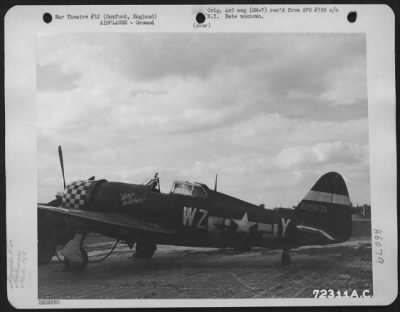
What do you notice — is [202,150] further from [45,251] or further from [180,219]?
[45,251]

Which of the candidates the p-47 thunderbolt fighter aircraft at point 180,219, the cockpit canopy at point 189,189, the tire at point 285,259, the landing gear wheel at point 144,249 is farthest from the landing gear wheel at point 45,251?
the tire at point 285,259

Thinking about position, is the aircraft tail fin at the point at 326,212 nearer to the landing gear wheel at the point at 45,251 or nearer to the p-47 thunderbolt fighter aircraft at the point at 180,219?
the p-47 thunderbolt fighter aircraft at the point at 180,219

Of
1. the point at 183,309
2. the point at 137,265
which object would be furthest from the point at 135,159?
the point at 183,309

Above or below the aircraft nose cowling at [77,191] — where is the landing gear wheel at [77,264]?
below

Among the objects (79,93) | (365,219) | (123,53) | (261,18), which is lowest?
(365,219)

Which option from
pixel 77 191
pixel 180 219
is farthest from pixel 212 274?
pixel 77 191

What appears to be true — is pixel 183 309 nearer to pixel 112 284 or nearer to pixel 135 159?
pixel 112 284
